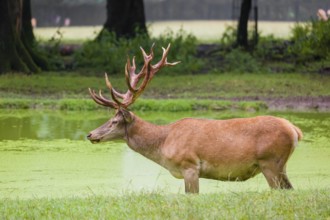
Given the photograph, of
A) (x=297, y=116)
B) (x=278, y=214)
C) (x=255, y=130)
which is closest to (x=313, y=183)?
(x=255, y=130)

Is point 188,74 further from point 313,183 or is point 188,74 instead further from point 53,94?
point 313,183

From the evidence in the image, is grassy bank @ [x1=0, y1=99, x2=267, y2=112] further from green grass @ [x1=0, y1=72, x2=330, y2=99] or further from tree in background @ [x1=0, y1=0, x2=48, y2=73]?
tree in background @ [x1=0, y1=0, x2=48, y2=73]

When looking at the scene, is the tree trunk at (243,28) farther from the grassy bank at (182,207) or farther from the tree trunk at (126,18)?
the grassy bank at (182,207)

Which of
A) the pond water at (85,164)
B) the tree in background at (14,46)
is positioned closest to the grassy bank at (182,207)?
the pond water at (85,164)

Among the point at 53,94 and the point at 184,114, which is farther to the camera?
the point at 53,94

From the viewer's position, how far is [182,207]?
9539 mm

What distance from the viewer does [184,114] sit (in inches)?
730

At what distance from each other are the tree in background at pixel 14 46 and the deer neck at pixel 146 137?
11.7 meters

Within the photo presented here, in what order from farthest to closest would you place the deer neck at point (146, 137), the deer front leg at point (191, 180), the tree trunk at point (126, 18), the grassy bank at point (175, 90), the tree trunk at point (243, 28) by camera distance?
the tree trunk at point (126, 18)
the tree trunk at point (243, 28)
the grassy bank at point (175, 90)
the deer neck at point (146, 137)
the deer front leg at point (191, 180)

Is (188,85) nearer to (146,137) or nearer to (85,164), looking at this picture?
(85,164)

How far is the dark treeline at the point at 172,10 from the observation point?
165 ft

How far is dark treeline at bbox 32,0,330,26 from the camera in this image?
50.4 metres

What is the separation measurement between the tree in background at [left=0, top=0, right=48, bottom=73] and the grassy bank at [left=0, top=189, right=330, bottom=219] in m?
13.6

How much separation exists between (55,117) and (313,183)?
685 cm
